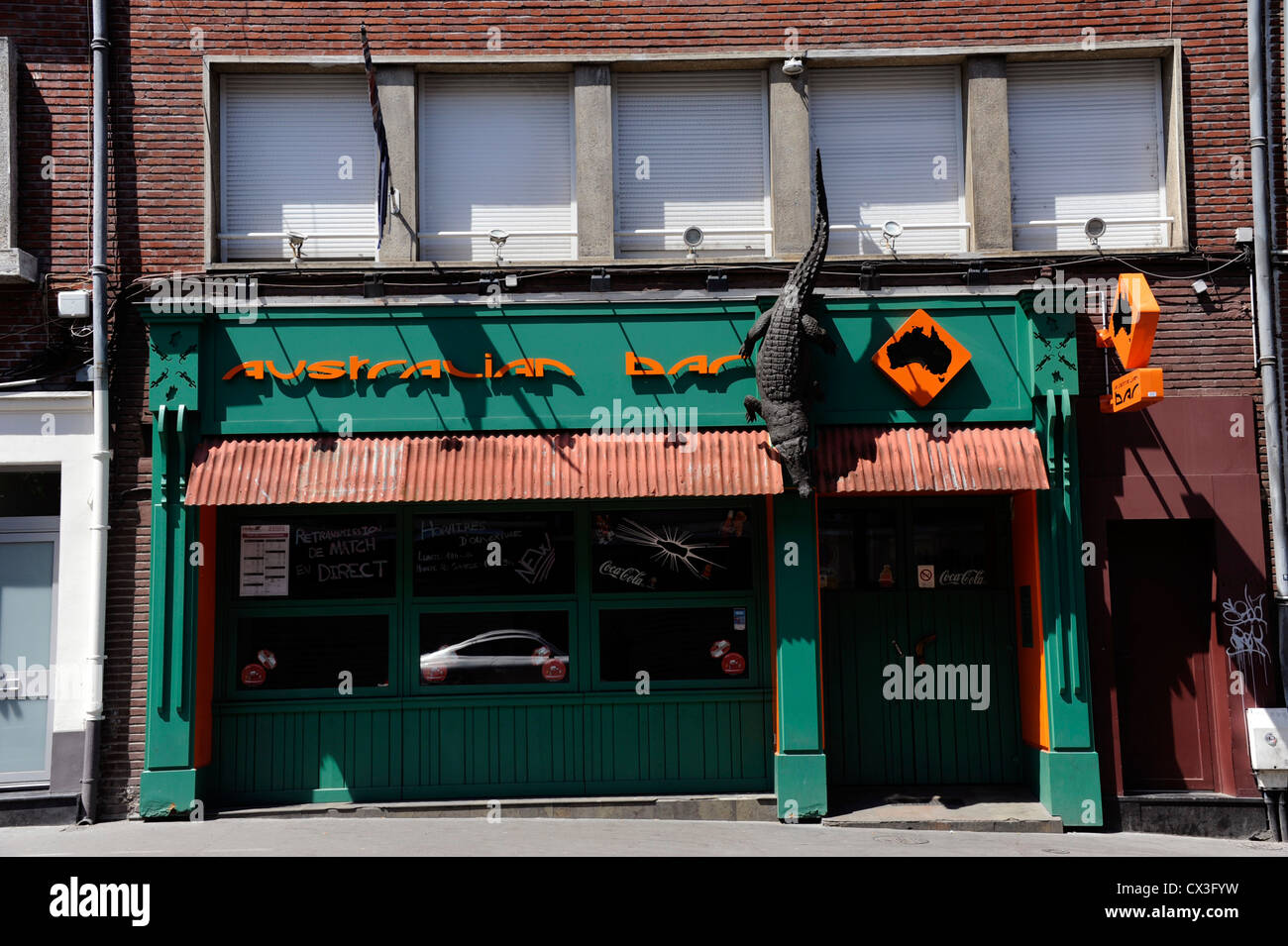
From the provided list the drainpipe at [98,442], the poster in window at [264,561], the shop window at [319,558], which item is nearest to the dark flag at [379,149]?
the drainpipe at [98,442]

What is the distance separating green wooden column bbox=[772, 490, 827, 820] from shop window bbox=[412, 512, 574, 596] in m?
2.06

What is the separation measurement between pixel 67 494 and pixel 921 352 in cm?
805

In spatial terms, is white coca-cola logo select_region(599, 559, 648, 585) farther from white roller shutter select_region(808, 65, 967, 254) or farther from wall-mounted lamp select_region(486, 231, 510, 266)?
white roller shutter select_region(808, 65, 967, 254)

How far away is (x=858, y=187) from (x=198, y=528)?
23.3ft

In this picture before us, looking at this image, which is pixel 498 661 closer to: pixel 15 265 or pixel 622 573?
pixel 622 573

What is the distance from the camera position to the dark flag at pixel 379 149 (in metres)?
10.4

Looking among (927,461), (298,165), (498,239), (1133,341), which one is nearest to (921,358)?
(927,461)

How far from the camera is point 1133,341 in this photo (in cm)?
990

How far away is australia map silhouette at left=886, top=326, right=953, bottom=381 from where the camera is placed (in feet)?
34.9

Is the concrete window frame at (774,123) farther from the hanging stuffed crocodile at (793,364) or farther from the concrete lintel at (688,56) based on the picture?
the hanging stuffed crocodile at (793,364)

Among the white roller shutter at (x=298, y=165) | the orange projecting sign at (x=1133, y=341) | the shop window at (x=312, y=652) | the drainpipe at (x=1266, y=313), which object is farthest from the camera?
the white roller shutter at (x=298, y=165)

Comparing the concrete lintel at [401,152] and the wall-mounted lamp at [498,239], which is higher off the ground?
the concrete lintel at [401,152]

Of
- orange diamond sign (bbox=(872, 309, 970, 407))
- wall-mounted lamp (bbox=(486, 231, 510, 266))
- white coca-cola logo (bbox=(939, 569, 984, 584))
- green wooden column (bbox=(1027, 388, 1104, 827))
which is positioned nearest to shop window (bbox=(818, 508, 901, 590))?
white coca-cola logo (bbox=(939, 569, 984, 584))

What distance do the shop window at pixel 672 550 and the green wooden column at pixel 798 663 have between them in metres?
0.61
